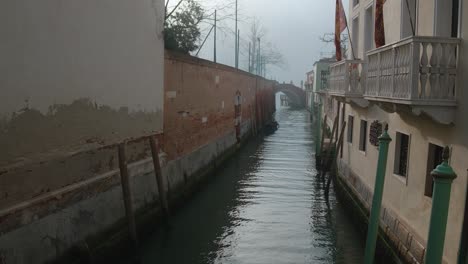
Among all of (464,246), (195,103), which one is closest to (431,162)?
(464,246)

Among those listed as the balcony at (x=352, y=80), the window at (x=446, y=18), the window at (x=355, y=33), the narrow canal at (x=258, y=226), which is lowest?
the narrow canal at (x=258, y=226)

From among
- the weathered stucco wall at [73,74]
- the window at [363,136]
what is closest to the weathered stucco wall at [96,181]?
the weathered stucco wall at [73,74]

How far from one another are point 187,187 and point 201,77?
381 centimetres

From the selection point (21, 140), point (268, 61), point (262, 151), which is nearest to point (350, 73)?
point (21, 140)

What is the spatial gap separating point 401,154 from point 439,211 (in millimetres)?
4268

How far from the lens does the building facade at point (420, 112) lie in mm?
5590

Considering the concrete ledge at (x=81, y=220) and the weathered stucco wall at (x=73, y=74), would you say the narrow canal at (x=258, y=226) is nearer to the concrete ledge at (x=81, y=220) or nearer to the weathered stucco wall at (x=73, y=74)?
the concrete ledge at (x=81, y=220)

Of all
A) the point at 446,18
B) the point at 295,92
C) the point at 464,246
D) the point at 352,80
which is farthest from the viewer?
the point at 295,92

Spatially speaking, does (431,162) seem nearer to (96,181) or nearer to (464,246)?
(464,246)

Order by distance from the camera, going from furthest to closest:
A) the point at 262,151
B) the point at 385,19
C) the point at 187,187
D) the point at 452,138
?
the point at 262,151, the point at 187,187, the point at 385,19, the point at 452,138

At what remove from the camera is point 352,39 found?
12992 mm

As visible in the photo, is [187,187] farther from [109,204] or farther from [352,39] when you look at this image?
[352,39]

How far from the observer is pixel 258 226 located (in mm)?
10203

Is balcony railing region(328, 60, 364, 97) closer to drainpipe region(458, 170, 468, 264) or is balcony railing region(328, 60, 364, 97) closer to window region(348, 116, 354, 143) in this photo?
window region(348, 116, 354, 143)
